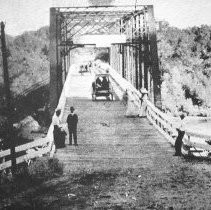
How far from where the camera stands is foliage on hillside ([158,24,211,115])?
69.0 m

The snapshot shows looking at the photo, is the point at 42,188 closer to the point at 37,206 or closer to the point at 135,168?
the point at 37,206

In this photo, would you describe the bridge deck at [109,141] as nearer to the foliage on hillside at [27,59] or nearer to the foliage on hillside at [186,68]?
the foliage on hillside at [186,68]

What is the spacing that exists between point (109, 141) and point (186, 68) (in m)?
65.7

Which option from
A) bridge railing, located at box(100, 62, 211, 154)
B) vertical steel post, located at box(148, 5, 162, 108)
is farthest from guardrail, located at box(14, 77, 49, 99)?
vertical steel post, located at box(148, 5, 162, 108)

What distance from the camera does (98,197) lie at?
8.39m

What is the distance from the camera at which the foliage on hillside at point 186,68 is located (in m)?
69.0

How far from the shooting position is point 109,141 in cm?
1458

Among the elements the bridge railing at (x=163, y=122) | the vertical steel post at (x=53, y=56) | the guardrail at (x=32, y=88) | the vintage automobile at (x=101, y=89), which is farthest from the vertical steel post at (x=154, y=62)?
the guardrail at (x=32, y=88)

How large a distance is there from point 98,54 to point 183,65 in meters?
16.7

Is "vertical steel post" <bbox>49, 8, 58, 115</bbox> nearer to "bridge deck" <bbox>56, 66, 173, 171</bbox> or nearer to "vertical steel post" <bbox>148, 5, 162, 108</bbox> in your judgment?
"bridge deck" <bbox>56, 66, 173, 171</bbox>

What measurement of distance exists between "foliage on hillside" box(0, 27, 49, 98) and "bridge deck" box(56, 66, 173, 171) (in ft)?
194

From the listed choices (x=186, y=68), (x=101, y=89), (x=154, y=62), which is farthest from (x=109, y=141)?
(x=186, y=68)

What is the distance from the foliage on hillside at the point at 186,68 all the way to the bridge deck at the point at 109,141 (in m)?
45.4

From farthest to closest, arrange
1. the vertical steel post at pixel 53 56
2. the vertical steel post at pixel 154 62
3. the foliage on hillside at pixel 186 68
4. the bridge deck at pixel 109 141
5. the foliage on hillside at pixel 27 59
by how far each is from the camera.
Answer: the foliage on hillside at pixel 27 59, the foliage on hillside at pixel 186 68, the vertical steel post at pixel 53 56, the vertical steel post at pixel 154 62, the bridge deck at pixel 109 141
